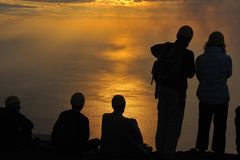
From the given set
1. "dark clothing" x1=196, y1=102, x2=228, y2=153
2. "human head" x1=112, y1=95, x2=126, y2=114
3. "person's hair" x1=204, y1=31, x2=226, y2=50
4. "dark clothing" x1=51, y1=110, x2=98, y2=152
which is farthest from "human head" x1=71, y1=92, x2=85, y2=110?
"person's hair" x1=204, y1=31, x2=226, y2=50

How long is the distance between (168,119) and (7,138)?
10.7ft

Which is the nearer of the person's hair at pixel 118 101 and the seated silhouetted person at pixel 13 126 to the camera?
the person's hair at pixel 118 101

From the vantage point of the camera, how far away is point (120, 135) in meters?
9.74

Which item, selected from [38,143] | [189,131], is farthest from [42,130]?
[38,143]

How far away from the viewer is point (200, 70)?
32.6ft

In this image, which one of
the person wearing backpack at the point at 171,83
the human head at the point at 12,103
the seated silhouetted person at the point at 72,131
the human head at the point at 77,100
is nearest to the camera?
the person wearing backpack at the point at 171,83

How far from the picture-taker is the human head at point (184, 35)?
9.40 m

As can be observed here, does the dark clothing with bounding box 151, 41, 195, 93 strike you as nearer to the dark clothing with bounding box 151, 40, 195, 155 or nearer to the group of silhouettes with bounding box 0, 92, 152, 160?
the dark clothing with bounding box 151, 40, 195, 155

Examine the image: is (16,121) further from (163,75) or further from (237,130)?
(237,130)

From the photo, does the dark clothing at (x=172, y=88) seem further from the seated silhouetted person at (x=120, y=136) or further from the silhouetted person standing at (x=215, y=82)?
the seated silhouetted person at (x=120, y=136)

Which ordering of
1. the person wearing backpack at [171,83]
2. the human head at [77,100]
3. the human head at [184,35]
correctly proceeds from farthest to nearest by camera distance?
the human head at [77,100], the person wearing backpack at [171,83], the human head at [184,35]

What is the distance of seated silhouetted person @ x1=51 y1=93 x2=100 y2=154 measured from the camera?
32.8 feet

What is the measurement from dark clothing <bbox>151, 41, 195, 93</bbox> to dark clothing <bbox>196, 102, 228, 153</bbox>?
66cm

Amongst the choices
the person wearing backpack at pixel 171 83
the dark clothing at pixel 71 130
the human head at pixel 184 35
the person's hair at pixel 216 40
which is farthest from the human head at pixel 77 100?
the person's hair at pixel 216 40
